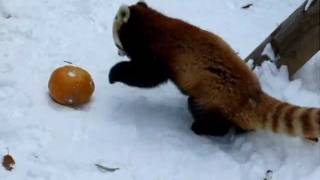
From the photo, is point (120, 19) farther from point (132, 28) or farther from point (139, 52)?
point (139, 52)

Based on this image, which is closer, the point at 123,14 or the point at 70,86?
the point at 70,86

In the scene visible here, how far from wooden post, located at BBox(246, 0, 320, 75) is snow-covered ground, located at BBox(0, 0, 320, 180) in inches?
3.6

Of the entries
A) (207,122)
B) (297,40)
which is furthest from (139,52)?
(297,40)

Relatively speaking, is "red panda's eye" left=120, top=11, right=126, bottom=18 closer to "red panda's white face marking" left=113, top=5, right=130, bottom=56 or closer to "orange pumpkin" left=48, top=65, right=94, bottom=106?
"red panda's white face marking" left=113, top=5, right=130, bottom=56

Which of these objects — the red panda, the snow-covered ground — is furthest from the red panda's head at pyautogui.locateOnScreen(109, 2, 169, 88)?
the snow-covered ground

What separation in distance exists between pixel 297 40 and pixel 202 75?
738 millimetres

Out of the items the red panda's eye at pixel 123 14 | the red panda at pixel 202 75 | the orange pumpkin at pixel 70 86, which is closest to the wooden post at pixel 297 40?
the red panda at pixel 202 75

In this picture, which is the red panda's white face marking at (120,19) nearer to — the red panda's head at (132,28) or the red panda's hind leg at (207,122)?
the red panda's head at (132,28)

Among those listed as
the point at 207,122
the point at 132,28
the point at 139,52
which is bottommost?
the point at 207,122

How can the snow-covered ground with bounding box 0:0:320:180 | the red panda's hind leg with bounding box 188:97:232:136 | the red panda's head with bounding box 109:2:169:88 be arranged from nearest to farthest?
1. the snow-covered ground with bounding box 0:0:320:180
2. the red panda's hind leg with bounding box 188:97:232:136
3. the red panda's head with bounding box 109:2:169:88

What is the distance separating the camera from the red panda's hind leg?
3.42 metres

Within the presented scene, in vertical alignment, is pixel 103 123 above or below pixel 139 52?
Result: below

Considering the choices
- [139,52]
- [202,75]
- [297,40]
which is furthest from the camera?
[297,40]

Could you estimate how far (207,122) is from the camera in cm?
345
